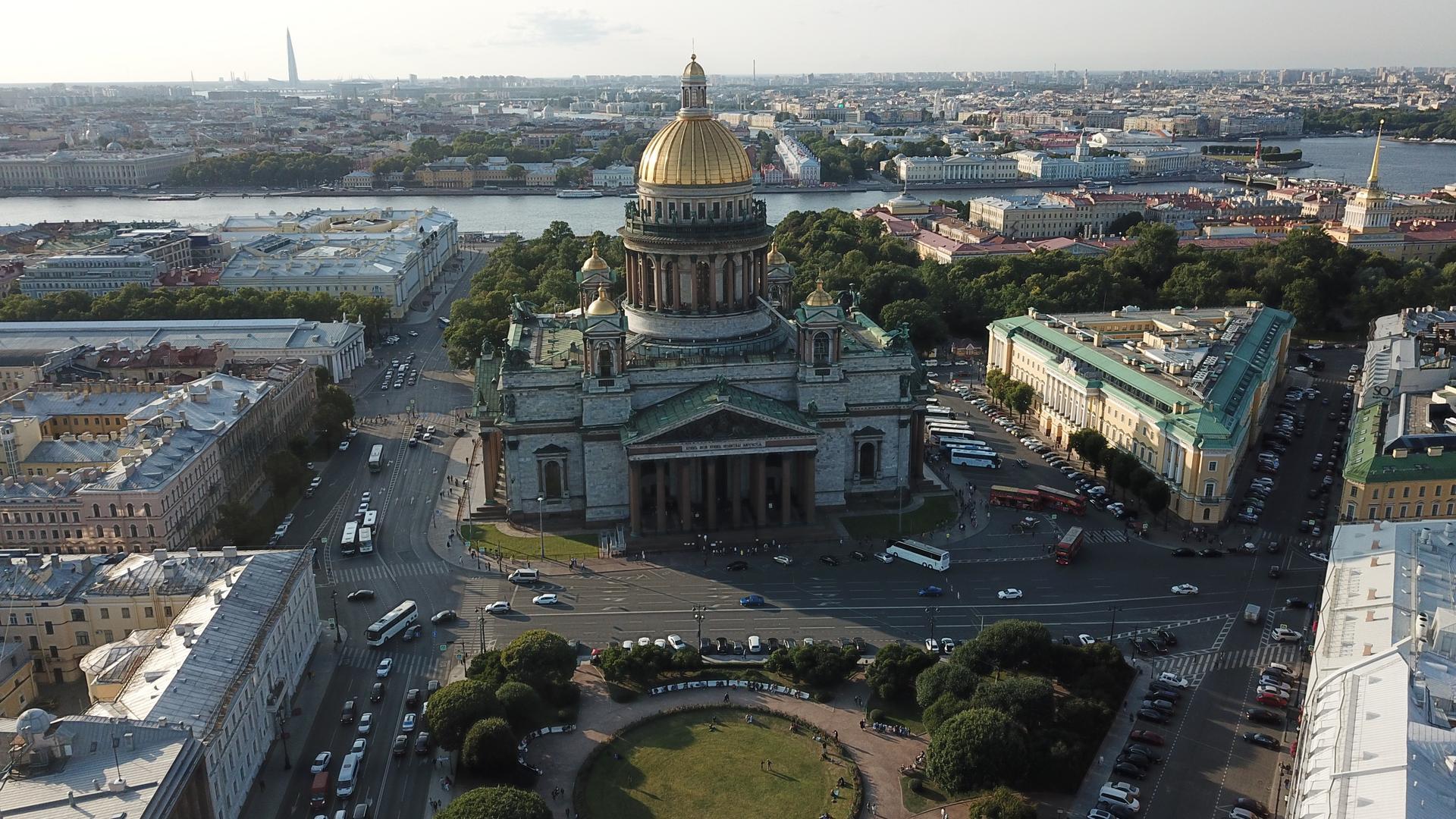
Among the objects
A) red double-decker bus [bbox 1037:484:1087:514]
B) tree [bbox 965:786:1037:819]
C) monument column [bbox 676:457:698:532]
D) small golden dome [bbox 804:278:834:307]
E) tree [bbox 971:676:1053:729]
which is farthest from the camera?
red double-decker bus [bbox 1037:484:1087:514]

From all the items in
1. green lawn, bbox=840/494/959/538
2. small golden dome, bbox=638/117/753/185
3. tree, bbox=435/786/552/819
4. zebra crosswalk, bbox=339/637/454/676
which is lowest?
zebra crosswalk, bbox=339/637/454/676

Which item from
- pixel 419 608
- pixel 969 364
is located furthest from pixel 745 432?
pixel 969 364

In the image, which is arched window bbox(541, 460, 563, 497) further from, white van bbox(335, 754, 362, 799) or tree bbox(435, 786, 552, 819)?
tree bbox(435, 786, 552, 819)

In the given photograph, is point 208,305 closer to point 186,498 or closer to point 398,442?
point 398,442

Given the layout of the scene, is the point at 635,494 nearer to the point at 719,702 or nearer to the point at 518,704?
the point at 719,702

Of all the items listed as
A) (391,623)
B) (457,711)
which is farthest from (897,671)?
(391,623)

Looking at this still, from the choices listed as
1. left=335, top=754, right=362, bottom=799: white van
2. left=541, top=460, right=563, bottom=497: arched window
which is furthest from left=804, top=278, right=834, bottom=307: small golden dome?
left=335, top=754, right=362, bottom=799: white van

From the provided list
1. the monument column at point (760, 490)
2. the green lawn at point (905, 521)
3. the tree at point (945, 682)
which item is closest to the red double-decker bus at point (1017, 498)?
the green lawn at point (905, 521)
